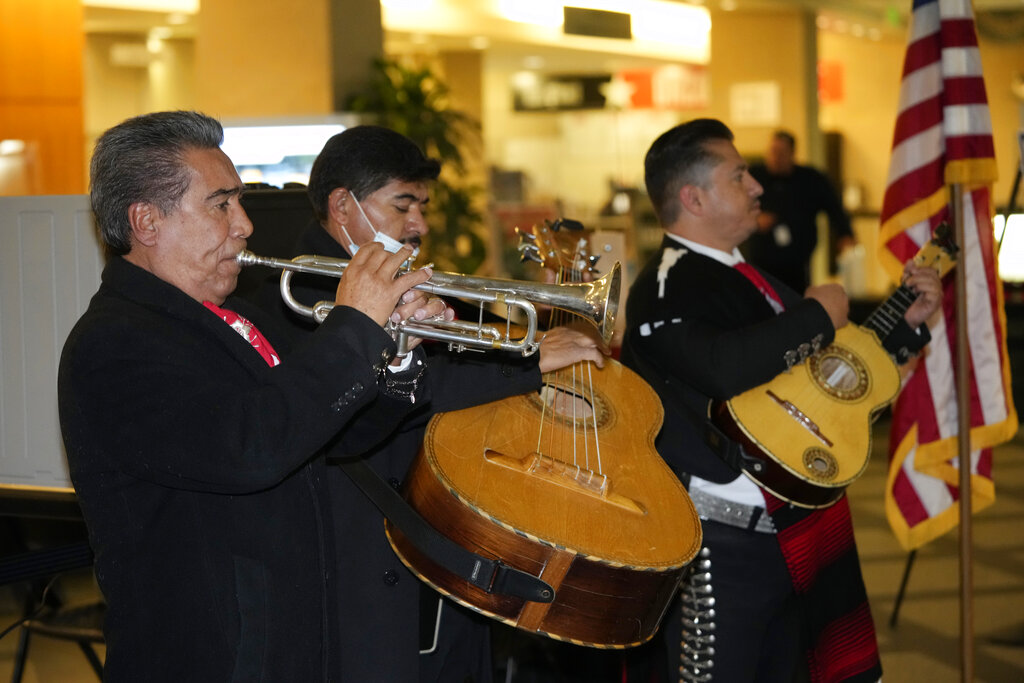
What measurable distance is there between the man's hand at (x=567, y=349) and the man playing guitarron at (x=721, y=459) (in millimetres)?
360

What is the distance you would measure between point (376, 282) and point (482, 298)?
251mm

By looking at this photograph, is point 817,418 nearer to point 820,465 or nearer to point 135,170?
point 820,465

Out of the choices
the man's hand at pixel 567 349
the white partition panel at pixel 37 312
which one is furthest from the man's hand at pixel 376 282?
the white partition panel at pixel 37 312

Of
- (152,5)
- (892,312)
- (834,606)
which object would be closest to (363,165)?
(892,312)

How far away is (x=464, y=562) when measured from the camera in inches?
67.3

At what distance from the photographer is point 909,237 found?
11.3ft

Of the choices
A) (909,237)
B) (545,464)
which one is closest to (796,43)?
(909,237)

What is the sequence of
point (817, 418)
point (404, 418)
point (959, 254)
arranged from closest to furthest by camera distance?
point (404, 418) → point (817, 418) → point (959, 254)

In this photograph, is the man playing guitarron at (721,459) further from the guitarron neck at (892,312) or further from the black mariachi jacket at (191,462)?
the black mariachi jacket at (191,462)

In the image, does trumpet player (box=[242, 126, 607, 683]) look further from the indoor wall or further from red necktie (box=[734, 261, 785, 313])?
the indoor wall

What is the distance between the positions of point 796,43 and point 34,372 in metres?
10.9

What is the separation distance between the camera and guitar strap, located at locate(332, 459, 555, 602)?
169 cm

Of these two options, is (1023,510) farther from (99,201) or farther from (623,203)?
(99,201)

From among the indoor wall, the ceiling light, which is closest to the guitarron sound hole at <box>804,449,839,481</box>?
the indoor wall
